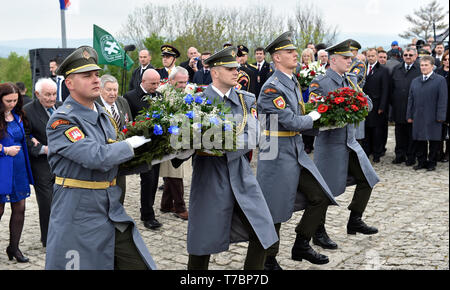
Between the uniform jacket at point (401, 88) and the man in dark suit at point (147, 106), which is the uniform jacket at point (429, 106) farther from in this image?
the man in dark suit at point (147, 106)

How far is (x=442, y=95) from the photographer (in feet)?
36.8

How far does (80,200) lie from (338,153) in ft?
11.6

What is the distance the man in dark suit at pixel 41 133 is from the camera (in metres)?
6.30

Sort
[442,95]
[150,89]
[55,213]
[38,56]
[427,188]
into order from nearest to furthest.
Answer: [55,213]
[150,89]
[427,188]
[442,95]
[38,56]

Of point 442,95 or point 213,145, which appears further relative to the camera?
point 442,95

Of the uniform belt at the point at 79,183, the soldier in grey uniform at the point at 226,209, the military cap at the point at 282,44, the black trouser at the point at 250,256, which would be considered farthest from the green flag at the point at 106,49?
the uniform belt at the point at 79,183

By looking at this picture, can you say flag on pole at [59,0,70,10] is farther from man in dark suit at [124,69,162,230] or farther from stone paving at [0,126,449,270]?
man in dark suit at [124,69,162,230]

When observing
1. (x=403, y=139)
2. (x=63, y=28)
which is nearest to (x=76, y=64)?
(x=403, y=139)

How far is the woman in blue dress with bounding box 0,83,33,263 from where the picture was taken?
5.98m

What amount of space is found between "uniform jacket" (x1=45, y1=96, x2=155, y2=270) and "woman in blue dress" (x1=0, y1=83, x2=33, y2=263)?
8.28ft

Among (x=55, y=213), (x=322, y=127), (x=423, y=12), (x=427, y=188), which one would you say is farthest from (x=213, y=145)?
(x=423, y=12)

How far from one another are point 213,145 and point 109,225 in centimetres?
100
